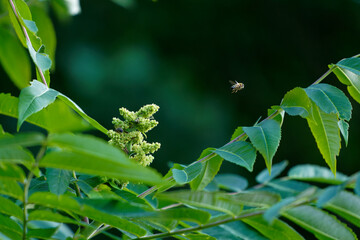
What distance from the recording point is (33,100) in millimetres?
641

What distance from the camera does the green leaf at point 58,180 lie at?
0.63 metres

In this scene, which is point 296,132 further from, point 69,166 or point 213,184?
point 69,166

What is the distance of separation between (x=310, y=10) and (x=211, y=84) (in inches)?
46.3

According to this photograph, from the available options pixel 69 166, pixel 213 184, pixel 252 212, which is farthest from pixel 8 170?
pixel 213 184

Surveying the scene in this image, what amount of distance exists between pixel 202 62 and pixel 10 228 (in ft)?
11.8

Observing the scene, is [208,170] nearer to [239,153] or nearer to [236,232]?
[239,153]

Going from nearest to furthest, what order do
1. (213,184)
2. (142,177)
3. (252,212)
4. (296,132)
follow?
1. (142,177)
2. (252,212)
3. (213,184)
4. (296,132)

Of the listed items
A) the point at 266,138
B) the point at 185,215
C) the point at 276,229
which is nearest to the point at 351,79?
the point at 266,138

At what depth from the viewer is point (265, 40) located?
4.00m

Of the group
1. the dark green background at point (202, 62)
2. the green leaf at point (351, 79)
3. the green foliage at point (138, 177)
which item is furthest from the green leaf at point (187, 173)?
the dark green background at point (202, 62)

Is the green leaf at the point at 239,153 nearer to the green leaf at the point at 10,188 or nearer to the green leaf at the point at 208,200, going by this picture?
the green leaf at the point at 208,200

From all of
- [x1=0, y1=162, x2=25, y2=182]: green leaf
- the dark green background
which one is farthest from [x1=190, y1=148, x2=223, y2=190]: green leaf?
the dark green background

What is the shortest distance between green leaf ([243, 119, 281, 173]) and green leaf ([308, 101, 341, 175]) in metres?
0.08

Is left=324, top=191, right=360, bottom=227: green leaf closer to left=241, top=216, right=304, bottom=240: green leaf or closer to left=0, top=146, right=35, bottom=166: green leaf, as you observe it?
left=241, top=216, right=304, bottom=240: green leaf
